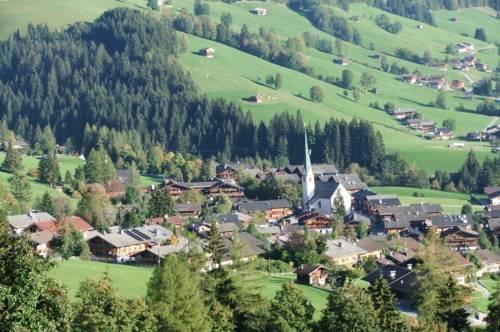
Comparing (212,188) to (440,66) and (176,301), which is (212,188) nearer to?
(176,301)

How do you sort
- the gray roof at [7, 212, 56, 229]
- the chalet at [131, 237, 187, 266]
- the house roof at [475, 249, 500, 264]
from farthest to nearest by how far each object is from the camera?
the house roof at [475, 249, 500, 264]
the gray roof at [7, 212, 56, 229]
the chalet at [131, 237, 187, 266]

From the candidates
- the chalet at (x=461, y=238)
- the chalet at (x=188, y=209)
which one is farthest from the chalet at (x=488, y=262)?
the chalet at (x=188, y=209)

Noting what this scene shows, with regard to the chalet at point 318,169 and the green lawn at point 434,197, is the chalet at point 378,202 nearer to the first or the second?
the green lawn at point 434,197

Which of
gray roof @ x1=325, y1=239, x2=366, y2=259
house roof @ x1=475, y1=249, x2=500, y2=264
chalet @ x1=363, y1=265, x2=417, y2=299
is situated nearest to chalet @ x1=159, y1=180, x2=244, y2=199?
gray roof @ x1=325, y1=239, x2=366, y2=259

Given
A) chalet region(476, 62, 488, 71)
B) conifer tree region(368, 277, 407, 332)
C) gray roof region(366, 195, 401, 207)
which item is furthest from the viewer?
chalet region(476, 62, 488, 71)

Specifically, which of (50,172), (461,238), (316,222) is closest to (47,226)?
(50,172)

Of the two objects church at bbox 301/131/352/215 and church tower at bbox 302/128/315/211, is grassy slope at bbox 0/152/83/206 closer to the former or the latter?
church tower at bbox 302/128/315/211
